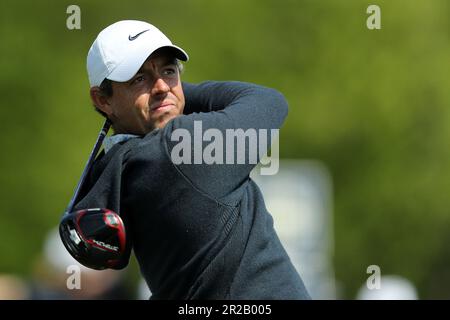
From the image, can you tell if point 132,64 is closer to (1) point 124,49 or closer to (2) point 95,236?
(1) point 124,49

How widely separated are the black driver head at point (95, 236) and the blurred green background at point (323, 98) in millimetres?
10446

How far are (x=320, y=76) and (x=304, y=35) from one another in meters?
0.65

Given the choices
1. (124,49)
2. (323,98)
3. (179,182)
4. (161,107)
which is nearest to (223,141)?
(179,182)

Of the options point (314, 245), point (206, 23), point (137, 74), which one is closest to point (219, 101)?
point (137, 74)

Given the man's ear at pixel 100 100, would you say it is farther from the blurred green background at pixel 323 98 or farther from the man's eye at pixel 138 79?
the blurred green background at pixel 323 98

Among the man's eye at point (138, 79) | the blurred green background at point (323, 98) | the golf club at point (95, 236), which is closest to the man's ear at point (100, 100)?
the man's eye at point (138, 79)

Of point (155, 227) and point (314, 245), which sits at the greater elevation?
point (155, 227)

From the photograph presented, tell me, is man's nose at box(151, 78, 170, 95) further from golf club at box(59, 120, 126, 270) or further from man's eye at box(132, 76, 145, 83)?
golf club at box(59, 120, 126, 270)

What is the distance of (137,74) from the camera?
16.5 feet

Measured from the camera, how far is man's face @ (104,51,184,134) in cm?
505

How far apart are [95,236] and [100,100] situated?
799 mm

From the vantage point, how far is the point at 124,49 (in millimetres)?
4969

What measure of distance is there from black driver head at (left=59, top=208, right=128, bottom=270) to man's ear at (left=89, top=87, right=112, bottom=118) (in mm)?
630

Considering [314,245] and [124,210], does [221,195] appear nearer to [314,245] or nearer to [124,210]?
[124,210]
